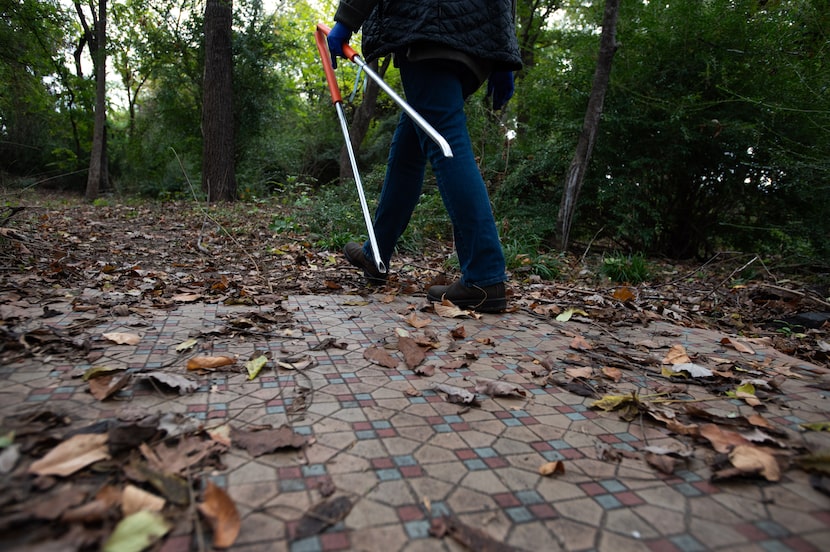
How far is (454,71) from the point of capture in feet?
8.56

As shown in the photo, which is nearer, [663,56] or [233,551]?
[233,551]

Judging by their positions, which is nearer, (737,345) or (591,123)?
(737,345)

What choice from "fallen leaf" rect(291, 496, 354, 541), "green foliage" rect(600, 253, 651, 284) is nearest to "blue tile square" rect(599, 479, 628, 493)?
"fallen leaf" rect(291, 496, 354, 541)

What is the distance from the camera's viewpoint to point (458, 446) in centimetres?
138

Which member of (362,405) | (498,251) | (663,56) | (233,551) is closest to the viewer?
(233,551)

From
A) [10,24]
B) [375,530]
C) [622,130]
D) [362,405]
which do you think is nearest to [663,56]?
[622,130]

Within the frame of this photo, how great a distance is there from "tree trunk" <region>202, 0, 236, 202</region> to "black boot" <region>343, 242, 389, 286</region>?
6.70 metres

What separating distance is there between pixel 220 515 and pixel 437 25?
2271mm

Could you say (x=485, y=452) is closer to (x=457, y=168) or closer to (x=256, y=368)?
(x=256, y=368)

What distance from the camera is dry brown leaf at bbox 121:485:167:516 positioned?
1.01 meters

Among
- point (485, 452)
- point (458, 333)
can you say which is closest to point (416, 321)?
point (458, 333)

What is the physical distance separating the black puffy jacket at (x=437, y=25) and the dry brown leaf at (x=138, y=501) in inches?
86.3

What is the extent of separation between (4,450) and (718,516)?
1.67m

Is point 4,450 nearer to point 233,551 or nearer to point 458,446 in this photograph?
point 233,551
